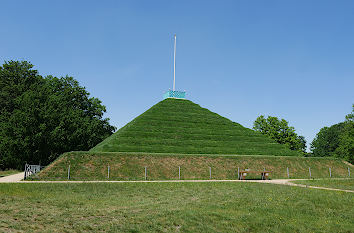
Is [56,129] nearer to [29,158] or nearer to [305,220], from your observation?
[29,158]

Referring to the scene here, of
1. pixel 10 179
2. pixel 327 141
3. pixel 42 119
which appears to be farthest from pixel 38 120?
pixel 327 141

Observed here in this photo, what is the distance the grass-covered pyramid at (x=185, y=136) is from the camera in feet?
122

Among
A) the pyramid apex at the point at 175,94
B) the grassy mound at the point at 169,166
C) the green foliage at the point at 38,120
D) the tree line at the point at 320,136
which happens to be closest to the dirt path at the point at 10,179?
the grassy mound at the point at 169,166

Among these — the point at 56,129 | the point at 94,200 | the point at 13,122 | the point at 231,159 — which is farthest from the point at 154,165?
the point at 13,122

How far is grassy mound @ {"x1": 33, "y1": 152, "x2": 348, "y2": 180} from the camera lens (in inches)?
1073

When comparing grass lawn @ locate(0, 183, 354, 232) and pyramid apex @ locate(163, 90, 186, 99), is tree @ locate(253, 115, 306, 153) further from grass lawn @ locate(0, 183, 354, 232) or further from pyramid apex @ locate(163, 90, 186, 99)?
grass lawn @ locate(0, 183, 354, 232)

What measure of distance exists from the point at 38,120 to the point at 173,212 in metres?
33.8

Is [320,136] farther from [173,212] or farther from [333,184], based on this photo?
[173,212]

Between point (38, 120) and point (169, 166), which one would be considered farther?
point (38, 120)

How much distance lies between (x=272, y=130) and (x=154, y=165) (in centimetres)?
4796

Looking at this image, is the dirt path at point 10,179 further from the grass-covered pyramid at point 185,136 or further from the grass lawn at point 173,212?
the grass-covered pyramid at point 185,136

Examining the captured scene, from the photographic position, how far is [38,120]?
39.6 metres

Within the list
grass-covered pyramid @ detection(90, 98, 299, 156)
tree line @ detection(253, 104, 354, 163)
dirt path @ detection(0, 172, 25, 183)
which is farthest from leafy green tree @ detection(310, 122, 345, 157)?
dirt path @ detection(0, 172, 25, 183)

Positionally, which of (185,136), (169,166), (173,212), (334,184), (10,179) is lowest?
(10,179)
